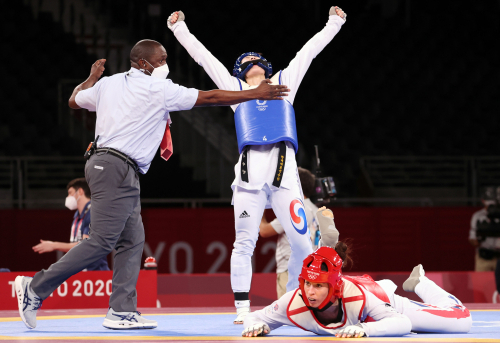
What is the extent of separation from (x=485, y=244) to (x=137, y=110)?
7.25 metres

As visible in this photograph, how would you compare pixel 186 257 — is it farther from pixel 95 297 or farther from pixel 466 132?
pixel 466 132

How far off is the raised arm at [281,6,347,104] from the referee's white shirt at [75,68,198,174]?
1059 mm

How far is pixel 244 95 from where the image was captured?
4121 millimetres

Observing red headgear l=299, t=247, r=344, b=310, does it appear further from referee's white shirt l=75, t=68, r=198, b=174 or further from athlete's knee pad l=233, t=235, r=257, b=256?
referee's white shirt l=75, t=68, r=198, b=174

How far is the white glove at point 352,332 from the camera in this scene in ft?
11.9

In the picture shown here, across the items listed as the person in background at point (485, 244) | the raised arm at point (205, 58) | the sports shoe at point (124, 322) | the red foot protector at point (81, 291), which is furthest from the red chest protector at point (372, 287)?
the person in background at point (485, 244)

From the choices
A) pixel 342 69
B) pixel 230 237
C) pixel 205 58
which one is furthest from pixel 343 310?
pixel 342 69

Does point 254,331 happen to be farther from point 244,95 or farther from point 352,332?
point 244,95

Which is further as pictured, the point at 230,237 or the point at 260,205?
the point at 230,237

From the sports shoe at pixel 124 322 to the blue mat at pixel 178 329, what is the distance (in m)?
0.06

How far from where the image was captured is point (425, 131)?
13.9 meters

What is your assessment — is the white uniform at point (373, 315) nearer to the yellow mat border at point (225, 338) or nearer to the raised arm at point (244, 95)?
the yellow mat border at point (225, 338)

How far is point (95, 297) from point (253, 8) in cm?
1029

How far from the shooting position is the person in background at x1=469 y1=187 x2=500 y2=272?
10055 millimetres
